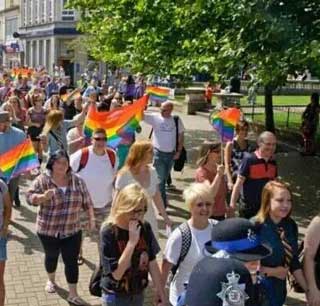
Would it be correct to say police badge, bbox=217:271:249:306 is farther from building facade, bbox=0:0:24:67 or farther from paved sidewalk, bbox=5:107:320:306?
building facade, bbox=0:0:24:67

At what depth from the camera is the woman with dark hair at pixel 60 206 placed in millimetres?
5625

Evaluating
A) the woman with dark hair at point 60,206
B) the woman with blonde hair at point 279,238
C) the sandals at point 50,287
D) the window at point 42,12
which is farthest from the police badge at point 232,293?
the window at point 42,12

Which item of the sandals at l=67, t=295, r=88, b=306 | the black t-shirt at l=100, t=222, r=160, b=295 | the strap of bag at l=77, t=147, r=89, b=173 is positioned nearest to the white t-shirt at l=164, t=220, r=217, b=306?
the black t-shirt at l=100, t=222, r=160, b=295

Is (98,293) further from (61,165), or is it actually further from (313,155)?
(313,155)

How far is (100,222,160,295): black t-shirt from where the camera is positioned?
4012 mm

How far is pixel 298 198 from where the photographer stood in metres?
10.9

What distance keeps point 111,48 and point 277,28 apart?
6944 millimetres

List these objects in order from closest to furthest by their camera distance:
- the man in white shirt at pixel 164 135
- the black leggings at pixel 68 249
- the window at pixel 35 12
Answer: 1. the black leggings at pixel 68 249
2. the man in white shirt at pixel 164 135
3. the window at pixel 35 12

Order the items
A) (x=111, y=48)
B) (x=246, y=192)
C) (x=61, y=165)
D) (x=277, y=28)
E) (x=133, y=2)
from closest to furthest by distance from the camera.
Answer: (x=61, y=165)
(x=246, y=192)
(x=277, y=28)
(x=133, y=2)
(x=111, y=48)

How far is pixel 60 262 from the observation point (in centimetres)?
726

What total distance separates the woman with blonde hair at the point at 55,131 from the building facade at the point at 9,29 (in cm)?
6301


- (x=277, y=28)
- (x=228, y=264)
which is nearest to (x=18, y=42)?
(x=277, y=28)

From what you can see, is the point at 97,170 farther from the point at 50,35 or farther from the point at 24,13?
the point at 24,13

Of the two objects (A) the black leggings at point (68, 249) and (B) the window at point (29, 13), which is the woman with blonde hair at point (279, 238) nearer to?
(A) the black leggings at point (68, 249)
